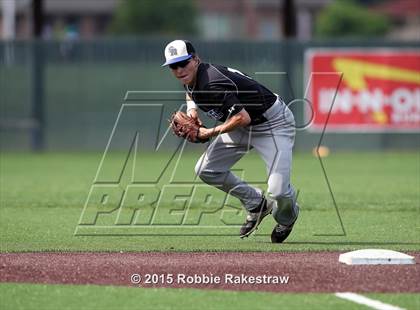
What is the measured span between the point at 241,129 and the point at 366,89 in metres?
15.0

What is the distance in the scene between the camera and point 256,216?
10781 millimetres

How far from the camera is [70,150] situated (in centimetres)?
2578

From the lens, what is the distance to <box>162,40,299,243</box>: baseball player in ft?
32.3

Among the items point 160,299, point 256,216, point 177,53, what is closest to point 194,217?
point 256,216

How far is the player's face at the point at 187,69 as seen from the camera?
32.3 feet

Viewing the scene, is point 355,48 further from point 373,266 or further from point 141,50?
point 373,266

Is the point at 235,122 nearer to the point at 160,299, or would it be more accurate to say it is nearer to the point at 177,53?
the point at 177,53

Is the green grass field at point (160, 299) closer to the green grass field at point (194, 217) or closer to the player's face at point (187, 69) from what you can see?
the green grass field at point (194, 217)

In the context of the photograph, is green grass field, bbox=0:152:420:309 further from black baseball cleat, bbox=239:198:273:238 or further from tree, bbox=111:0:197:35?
tree, bbox=111:0:197:35

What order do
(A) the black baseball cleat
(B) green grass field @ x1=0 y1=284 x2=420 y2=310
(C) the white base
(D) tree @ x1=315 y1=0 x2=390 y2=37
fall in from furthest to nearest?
1. (D) tree @ x1=315 y1=0 x2=390 y2=37
2. (A) the black baseball cleat
3. (C) the white base
4. (B) green grass field @ x1=0 y1=284 x2=420 y2=310

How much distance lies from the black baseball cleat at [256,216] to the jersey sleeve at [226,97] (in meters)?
1.32

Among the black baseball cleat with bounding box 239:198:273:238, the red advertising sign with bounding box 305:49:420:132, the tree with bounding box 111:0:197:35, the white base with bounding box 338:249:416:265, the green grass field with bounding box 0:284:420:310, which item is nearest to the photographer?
the green grass field with bounding box 0:284:420:310

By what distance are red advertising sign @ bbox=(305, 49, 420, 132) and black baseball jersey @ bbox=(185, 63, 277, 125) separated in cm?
1453

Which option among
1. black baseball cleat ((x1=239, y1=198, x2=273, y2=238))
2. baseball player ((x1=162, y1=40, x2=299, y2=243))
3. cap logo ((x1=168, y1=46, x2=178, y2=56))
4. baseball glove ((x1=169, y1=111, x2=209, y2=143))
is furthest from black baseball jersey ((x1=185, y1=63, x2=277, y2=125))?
black baseball cleat ((x1=239, y1=198, x2=273, y2=238))
